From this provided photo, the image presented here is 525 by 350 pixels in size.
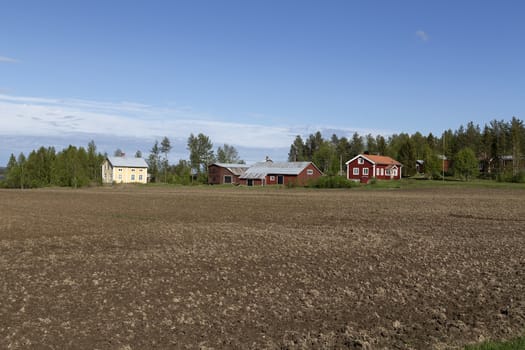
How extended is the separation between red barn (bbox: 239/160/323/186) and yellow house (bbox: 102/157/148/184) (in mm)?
38656

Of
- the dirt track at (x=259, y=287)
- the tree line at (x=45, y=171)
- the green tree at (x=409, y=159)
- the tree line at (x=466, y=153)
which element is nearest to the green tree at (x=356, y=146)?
the tree line at (x=466, y=153)

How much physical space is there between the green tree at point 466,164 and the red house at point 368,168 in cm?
1197

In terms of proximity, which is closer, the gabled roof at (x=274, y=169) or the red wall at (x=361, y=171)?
the red wall at (x=361, y=171)

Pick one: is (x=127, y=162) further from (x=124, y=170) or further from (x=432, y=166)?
(x=432, y=166)

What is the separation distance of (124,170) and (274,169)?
45346 millimetres

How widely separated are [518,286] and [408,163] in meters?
106

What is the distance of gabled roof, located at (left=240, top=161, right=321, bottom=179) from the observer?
9594cm

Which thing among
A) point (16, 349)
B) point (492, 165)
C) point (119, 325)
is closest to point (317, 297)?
point (119, 325)

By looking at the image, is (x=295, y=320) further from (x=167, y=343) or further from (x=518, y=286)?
(x=518, y=286)

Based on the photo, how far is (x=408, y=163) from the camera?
377ft

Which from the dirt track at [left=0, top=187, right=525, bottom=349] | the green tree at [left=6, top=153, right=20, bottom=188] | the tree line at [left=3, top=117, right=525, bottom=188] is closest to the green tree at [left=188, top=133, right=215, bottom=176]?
the tree line at [left=3, top=117, right=525, bottom=188]

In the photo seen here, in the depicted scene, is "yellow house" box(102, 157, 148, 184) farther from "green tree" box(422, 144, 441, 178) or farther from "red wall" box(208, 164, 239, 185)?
"green tree" box(422, 144, 441, 178)

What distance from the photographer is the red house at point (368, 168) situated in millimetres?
94188

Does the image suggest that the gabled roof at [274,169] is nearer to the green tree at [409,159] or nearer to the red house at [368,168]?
the red house at [368,168]
